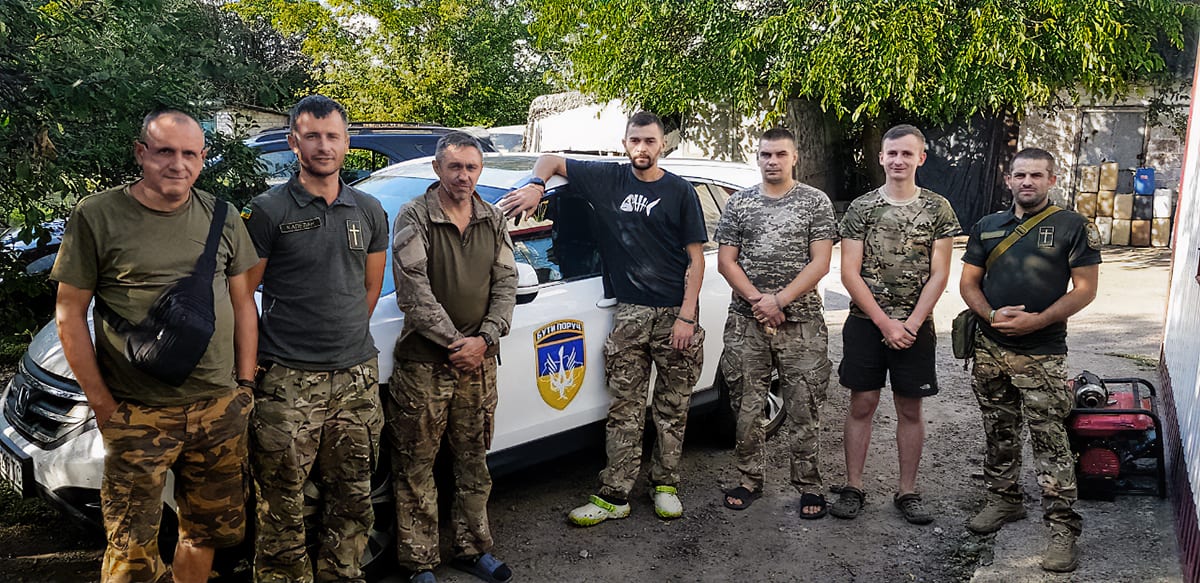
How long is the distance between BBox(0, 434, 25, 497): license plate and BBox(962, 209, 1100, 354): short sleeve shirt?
4030 millimetres

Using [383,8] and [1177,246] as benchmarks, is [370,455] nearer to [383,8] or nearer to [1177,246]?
[1177,246]

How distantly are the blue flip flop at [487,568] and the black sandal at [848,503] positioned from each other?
1683mm

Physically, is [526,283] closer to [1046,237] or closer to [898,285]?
[898,285]

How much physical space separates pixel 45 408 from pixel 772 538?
3.15m

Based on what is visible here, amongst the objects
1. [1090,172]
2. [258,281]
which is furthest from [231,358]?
[1090,172]

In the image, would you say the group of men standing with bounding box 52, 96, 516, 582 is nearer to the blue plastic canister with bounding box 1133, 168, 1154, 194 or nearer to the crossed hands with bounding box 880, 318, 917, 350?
the crossed hands with bounding box 880, 318, 917, 350

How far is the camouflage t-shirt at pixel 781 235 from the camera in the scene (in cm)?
456

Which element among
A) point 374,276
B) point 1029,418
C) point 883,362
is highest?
point 374,276

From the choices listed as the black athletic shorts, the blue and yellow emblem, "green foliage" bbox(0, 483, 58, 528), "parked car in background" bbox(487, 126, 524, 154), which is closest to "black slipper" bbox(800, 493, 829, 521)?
the black athletic shorts

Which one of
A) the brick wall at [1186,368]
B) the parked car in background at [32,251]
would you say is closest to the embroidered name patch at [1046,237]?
the brick wall at [1186,368]

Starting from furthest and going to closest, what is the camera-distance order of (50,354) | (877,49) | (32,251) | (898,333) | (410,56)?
1. (410,56)
2. (877,49)
3. (32,251)
4. (898,333)
5. (50,354)

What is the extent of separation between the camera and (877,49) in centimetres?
1227

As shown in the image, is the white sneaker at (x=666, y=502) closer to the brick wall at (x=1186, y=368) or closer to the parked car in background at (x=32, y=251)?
the brick wall at (x=1186, y=368)

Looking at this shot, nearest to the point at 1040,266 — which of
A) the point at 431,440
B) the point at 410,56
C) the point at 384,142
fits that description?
the point at 431,440
